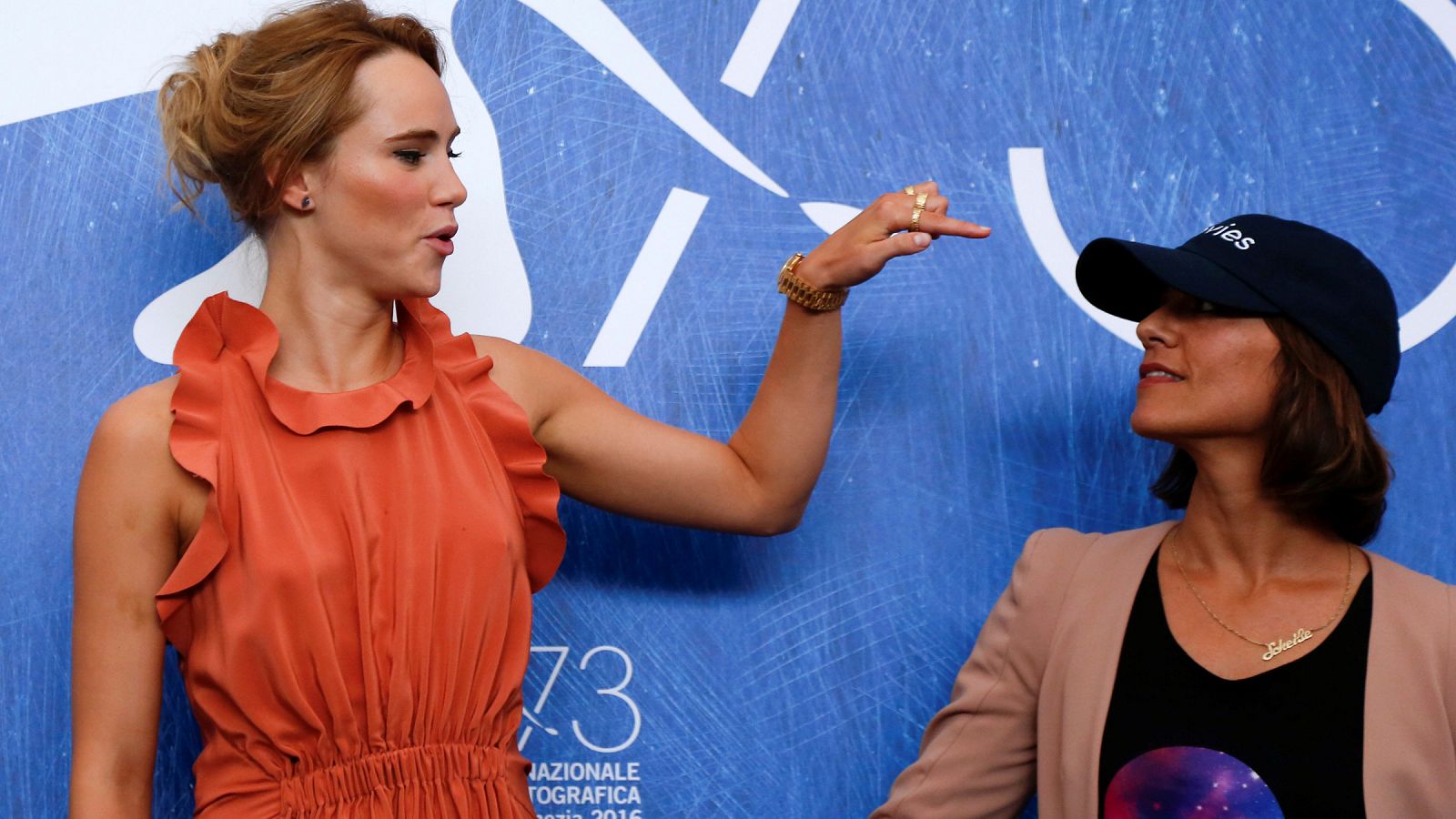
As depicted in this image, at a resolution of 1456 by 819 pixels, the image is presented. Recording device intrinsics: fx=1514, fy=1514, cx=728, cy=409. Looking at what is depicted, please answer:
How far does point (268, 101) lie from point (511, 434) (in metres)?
0.39

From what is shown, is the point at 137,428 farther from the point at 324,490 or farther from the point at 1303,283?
the point at 1303,283

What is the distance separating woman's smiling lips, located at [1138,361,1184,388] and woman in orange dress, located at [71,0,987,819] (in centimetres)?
22

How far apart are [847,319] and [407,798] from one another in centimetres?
75

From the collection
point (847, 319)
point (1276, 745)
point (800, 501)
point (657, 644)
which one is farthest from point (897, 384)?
point (1276, 745)

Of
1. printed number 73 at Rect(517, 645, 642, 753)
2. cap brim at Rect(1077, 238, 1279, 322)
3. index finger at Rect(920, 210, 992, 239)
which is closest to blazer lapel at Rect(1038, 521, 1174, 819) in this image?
cap brim at Rect(1077, 238, 1279, 322)

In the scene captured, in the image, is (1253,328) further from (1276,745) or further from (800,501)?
(800,501)

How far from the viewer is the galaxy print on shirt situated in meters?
1.36

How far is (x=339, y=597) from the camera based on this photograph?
137cm

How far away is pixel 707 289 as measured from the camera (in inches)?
70.1

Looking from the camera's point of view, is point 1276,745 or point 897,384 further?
point 897,384

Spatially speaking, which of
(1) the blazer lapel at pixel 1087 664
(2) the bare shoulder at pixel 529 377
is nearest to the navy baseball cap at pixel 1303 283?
(1) the blazer lapel at pixel 1087 664

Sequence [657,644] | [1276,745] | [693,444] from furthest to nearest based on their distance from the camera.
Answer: [657,644]
[693,444]
[1276,745]

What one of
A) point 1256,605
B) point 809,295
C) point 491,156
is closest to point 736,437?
point 809,295

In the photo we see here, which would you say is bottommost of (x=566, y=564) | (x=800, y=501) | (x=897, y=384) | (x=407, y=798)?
(x=407, y=798)
